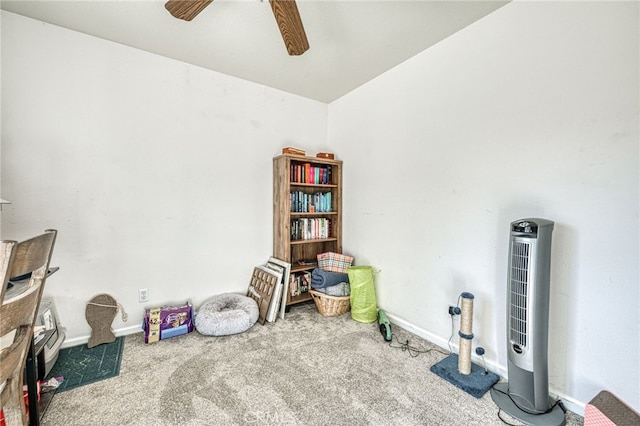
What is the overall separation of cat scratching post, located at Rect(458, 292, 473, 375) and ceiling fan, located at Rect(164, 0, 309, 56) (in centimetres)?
189

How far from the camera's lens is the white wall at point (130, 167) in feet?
6.11

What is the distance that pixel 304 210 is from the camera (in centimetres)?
289

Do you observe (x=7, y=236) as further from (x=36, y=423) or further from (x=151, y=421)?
(x=151, y=421)

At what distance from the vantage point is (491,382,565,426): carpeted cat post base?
4.37 ft

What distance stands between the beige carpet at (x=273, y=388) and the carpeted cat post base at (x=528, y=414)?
1.9 inches

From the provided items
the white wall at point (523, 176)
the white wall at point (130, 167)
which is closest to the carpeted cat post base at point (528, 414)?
the white wall at point (523, 176)

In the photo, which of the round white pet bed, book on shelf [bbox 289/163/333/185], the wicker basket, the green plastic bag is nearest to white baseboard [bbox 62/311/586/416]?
the green plastic bag

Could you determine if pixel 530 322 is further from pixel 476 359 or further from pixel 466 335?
pixel 476 359

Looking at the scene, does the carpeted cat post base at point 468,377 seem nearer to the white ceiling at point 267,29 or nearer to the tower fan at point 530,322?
the tower fan at point 530,322

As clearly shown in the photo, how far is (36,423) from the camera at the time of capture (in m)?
1.23

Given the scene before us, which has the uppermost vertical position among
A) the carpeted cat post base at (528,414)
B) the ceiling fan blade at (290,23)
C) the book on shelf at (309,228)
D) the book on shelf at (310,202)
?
the ceiling fan blade at (290,23)

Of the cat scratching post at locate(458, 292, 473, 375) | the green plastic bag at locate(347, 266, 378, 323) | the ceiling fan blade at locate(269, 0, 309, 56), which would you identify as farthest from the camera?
the green plastic bag at locate(347, 266, 378, 323)

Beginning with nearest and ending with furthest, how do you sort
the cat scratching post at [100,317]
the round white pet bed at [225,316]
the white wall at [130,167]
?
the white wall at [130,167] → the cat scratching post at [100,317] → the round white pet bed at [225,316]

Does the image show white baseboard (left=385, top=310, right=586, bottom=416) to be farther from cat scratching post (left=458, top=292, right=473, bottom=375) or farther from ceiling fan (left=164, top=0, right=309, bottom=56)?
ceiling fan (left=164, top=0, right=309, bottom=56)
